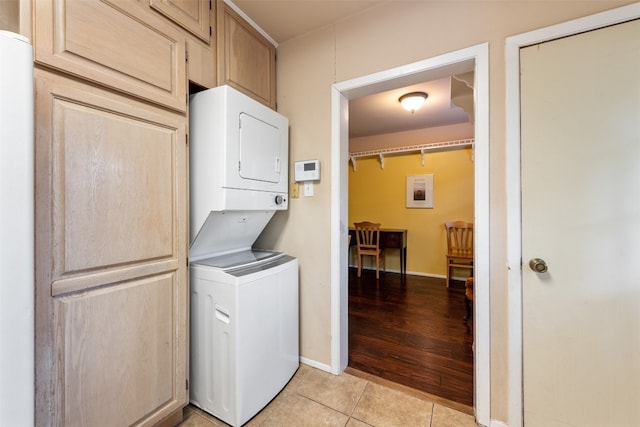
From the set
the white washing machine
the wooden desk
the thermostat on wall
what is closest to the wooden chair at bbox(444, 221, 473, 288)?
the wooden desk

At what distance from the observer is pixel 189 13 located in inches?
53.2

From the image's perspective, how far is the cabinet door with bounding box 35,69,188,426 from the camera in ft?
2.95

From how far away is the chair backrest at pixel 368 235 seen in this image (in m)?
4.08

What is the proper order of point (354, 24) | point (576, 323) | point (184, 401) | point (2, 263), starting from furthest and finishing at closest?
point (354, 24) < point (184, 401) < point (576, 323) < point (2, 263)

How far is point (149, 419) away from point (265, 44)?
2345mm

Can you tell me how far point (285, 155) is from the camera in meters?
1.78

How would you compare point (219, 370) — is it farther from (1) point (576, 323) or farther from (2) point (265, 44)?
(2) point (265, 44)

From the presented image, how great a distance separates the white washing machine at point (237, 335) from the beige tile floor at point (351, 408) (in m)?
0.08

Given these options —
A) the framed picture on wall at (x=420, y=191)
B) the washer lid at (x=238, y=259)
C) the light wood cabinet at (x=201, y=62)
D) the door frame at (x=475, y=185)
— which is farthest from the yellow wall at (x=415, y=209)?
the light wood cabinet at (x=201, y=62)

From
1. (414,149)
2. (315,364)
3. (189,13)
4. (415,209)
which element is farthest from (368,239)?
(189,13)

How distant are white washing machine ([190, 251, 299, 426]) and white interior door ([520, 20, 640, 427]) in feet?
4.28

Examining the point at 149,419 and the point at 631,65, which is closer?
the point at 631,65

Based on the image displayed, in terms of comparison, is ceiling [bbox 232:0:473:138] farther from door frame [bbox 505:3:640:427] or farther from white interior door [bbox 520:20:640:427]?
white interior door [bbox 520:20:640:427]

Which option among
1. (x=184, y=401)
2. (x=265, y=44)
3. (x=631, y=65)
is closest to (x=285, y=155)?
(x=265, y=44)
